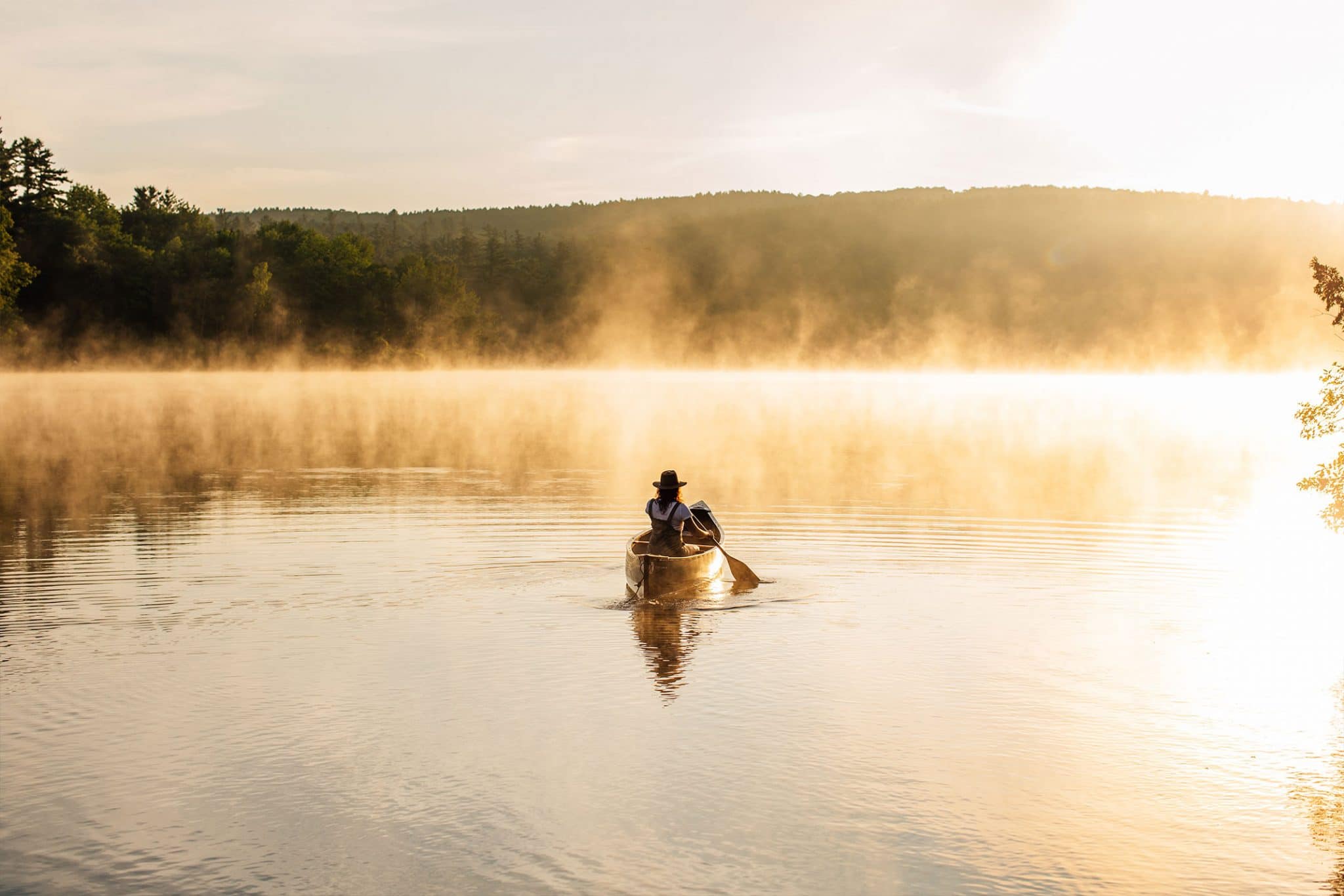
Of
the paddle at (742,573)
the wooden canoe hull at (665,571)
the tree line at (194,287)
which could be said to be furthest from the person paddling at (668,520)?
the tree line at (194,287)

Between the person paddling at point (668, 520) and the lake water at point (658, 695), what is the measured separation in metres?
1.00

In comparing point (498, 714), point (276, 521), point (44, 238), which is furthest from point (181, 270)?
point (498, 714)

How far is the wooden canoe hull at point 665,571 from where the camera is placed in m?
20.4

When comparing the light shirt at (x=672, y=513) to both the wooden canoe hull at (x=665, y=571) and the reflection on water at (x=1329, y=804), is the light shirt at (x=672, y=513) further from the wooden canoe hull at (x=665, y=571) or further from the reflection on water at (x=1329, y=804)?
the reflection on water at (x=1329, y=804)

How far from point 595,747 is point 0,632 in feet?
28.9

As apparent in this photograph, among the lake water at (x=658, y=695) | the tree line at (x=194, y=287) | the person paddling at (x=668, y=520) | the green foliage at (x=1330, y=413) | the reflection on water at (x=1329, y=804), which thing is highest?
the tree line at (x=194, y=287)

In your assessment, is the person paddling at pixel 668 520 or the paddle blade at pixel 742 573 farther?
the paddle blade at pixel 742 573

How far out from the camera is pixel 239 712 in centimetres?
1370

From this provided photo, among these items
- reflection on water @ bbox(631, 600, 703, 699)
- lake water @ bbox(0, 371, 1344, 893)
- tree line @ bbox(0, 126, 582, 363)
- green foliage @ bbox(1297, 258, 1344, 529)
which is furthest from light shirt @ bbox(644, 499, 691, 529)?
tree line @ bbox(0, 126, 582, 363)

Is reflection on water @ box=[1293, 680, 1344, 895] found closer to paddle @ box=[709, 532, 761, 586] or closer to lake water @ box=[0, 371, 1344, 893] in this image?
lake water @ box=[0, 371, 1344, 893]

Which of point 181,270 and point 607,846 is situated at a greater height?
point 181,270

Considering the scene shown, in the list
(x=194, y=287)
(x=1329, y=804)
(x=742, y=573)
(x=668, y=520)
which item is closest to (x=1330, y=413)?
(x=742, y=573)

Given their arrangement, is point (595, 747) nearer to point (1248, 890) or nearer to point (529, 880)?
point (529, 880)

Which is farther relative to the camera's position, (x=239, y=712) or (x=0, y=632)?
(x=0, y=632)
